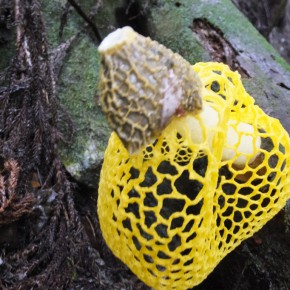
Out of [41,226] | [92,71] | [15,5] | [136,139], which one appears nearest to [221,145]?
[136,139]

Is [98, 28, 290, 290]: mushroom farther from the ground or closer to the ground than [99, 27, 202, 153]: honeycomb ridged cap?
closer to the ground

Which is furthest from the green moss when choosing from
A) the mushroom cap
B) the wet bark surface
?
the mushroom cap

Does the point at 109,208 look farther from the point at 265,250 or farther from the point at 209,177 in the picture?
the point at 265,250

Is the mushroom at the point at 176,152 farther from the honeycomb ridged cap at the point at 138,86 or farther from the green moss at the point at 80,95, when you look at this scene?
the green moss at the point at 80,95

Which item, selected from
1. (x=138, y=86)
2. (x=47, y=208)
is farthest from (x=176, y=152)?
(x=47, y=208)

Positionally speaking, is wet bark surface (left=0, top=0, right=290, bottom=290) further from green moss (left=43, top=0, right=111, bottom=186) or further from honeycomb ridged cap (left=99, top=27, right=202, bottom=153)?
honeycomb ridged cap (left=99, top=27, right=202, bottom=153)

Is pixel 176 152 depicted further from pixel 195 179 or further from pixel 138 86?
pixel 138 86

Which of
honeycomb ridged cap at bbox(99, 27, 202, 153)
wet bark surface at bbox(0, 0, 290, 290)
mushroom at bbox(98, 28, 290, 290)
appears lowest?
wet bark surface at bbox(0, 0, 290, 290)
